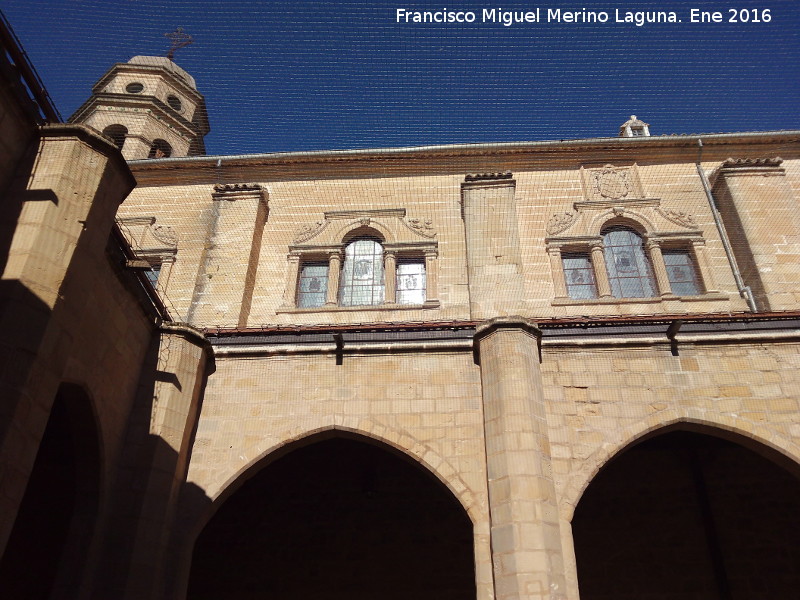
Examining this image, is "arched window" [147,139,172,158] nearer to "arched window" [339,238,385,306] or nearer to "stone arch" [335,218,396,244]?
"stone arch" [335,218,396,244]

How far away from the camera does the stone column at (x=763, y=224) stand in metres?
10.8

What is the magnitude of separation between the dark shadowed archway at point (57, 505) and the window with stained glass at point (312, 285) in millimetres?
4561

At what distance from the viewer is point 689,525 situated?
999 centimetres

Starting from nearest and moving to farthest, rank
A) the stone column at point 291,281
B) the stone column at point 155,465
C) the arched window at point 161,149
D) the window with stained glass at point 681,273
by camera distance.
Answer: the stone column at point 155,465, the window with stained glass at point 681,273, the stone column at point 291,281, the arched window at point 161,149

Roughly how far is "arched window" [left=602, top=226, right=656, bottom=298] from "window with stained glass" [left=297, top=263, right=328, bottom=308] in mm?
5077

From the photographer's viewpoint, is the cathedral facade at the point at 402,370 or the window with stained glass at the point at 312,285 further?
the window with stained glass at the point at 312,285

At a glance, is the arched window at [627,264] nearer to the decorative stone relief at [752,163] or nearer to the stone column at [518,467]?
the decorative stone relief at [752,163]

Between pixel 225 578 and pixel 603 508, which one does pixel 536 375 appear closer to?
pixel 603 508

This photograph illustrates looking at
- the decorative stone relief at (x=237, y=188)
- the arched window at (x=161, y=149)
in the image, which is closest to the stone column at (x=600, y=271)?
the decorative stone relief at (x=237, y=188)

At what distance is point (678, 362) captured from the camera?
8.69m

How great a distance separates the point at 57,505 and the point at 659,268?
392 inches

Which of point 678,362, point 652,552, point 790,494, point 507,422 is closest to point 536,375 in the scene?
point 507,422

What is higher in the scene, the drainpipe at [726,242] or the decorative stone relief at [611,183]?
the decorative stone relief at [611,183]

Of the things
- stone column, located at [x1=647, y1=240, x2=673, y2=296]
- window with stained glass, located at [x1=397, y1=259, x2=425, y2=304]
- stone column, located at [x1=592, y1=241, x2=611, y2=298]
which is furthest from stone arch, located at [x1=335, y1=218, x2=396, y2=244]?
stone column, located at [x1=647, y1=240, x2=673, y2=296]
